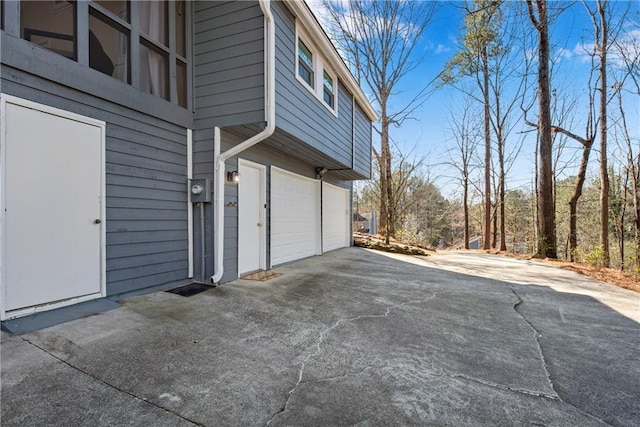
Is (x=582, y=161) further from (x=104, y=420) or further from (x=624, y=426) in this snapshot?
(x=104, y=420)

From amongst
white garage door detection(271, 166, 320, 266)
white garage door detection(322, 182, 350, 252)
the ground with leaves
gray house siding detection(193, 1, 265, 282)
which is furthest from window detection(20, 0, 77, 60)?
the ground with leaves

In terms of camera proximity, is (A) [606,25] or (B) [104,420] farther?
(A) [606,25]

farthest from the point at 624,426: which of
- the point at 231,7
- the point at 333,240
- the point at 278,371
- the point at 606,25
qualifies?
the point at 606,25

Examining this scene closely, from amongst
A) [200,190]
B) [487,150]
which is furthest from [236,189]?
[487,150]

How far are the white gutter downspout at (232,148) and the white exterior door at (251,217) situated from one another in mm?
565

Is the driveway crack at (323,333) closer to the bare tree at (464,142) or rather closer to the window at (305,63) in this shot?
the window at (305,63)

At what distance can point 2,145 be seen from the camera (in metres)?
2.39

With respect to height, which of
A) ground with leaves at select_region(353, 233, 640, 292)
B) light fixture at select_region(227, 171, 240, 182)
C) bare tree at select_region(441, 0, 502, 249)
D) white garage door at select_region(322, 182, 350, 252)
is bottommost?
ground with leaves at select_region(353, 233, 640, 292)

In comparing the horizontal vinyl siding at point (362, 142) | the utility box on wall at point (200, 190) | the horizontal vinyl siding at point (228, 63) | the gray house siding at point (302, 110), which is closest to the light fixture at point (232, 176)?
the utility box on wall at point (200, 190)

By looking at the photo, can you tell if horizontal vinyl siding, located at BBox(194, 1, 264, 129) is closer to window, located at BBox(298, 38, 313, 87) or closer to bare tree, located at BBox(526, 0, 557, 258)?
window, located at BBox(298, 38, 313, 87)

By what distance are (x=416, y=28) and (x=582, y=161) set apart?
796cm

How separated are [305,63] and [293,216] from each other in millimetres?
3095

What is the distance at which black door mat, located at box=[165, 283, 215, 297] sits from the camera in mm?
3626

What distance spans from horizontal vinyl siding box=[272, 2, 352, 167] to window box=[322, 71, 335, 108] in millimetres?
347
